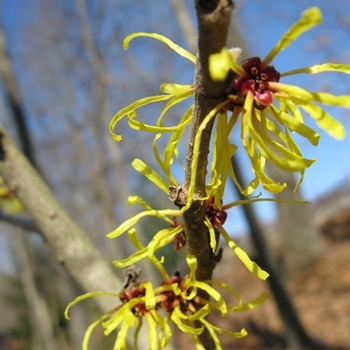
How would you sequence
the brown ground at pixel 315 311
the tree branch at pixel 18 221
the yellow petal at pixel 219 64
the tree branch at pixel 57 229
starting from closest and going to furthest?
the yellow petal at pixel 219 64
the tree branch at pixel 57 229
the tree branch at pixel 18 221
the brown ground at pixel 315 311

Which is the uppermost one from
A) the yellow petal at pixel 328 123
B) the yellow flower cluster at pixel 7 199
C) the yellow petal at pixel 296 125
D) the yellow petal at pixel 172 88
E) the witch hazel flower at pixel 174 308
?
the yellow flower cluster at pixel 7 199

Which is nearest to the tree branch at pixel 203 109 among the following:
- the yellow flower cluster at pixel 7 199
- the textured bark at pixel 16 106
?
the yellow flower cluster at pixel 7 199

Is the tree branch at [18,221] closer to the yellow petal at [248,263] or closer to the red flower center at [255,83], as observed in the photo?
the yellow petal at [248,263]

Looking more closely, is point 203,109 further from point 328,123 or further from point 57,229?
point 57,229

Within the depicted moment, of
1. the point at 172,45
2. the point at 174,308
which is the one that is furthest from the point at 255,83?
the point at 174,308

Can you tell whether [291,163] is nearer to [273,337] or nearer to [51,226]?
[51,226]

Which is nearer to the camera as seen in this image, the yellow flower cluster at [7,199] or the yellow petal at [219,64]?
the yellow petal at [219,64]

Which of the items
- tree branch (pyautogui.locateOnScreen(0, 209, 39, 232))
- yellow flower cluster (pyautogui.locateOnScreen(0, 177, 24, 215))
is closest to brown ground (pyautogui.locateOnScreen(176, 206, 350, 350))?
yellow flower cluster (pyautogui.locateOnScreen(0, 177, 24, 215))

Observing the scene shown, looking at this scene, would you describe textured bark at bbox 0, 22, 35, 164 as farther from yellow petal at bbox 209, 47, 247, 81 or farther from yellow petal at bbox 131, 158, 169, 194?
yellow petal at bbox 209, 47, 247, 81
